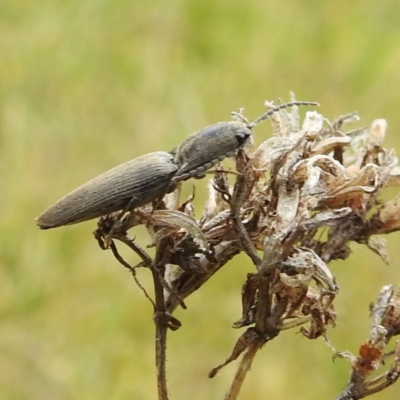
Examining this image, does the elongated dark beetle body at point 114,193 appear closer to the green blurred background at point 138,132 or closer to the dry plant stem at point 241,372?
the dry plant stem at point 241,372

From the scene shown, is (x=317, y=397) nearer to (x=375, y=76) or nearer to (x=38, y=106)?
(x=375, y=76)

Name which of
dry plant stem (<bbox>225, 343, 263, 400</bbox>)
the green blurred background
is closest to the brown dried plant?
dry plant stem (<bbox>225, 343, 263, 400</bbox>)

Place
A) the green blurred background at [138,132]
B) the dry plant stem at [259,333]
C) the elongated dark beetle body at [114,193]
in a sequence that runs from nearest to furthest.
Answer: the dry plant stem at [259,333], the elongated dark beetle body at [114,193], the green blurred background at [138,132]

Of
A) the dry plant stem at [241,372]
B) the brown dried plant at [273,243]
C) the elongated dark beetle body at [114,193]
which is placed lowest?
the dry plant stem at [241,372]

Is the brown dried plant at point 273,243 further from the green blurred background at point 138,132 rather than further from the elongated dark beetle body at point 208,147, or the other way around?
the green blurred background at point 138,132

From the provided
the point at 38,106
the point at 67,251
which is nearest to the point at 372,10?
the point at 38,106

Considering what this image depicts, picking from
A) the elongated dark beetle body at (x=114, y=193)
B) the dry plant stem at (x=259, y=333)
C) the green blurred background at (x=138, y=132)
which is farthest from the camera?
the green blurred background at (x=138, y=132)

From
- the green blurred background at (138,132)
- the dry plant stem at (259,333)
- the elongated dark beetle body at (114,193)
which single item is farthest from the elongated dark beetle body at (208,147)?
the green blurred background at (138,132)

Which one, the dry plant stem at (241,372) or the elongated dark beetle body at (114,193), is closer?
the dry plant stem at (241,372)

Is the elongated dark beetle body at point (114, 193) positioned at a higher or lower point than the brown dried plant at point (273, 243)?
higher
